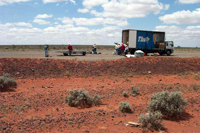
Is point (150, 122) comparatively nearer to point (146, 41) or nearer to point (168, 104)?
point (168, 104)

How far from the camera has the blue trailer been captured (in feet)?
91.7

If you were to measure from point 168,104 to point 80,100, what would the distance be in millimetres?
3287

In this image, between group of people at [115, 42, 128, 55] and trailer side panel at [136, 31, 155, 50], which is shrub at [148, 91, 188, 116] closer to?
group of people at [115, 42, 128, 55]

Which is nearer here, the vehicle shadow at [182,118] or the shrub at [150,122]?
the shrub at [150,122]

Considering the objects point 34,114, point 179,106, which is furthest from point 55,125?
point 179,106

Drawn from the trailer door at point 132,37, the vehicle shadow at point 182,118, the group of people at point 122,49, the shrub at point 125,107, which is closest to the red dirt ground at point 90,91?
the vehicle shadow at point 182,118

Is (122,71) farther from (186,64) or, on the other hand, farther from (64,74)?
(186,64)

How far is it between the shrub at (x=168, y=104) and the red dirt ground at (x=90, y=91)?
11.6 inches

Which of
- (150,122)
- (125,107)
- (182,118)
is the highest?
(125,107)

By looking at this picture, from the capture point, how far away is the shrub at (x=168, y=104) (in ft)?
23.2

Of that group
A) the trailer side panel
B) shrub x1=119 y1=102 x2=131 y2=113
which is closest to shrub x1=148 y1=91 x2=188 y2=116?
shrub x1=119 y1=102 x2=131 y2=113

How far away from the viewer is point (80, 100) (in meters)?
8.05

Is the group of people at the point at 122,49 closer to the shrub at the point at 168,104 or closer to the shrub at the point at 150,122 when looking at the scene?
the shrub at the point at 168,104

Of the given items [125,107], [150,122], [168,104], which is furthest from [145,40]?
[150,122]
